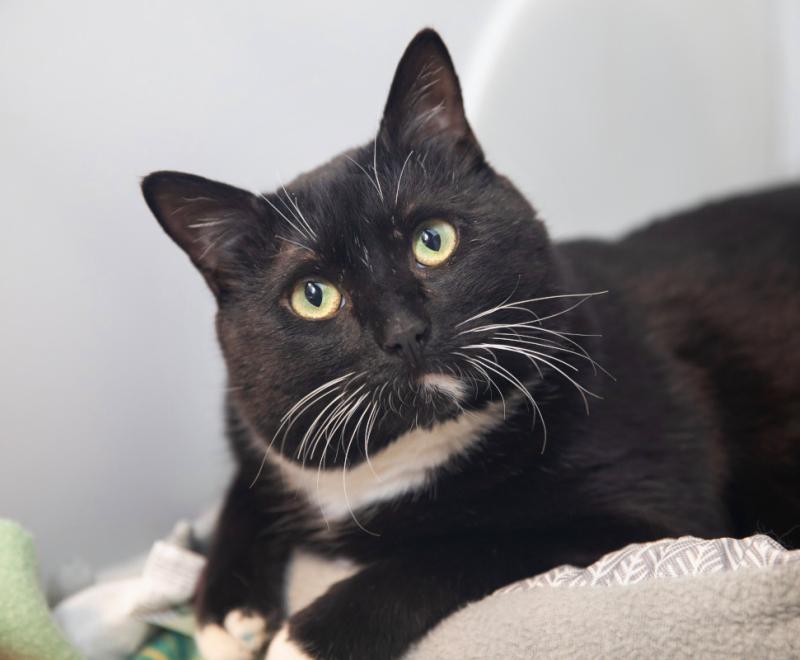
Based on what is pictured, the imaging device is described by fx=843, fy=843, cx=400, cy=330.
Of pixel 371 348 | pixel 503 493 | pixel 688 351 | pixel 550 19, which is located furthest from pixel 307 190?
pixel 550 19

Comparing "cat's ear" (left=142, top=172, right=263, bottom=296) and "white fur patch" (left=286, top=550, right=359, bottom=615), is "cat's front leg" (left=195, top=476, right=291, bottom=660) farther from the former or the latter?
"cat's ear" (left=142, top=172, right=263, bottom=296)

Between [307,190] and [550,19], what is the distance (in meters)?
1.02

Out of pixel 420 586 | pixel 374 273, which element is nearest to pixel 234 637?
pixel 420 586

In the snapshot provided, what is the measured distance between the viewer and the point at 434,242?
1209mm

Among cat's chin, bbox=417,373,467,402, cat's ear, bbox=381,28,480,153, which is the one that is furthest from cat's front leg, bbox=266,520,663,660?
cat's ear, bbox=381,28,480,153

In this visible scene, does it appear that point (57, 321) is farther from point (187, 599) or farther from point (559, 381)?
point (559, 381)

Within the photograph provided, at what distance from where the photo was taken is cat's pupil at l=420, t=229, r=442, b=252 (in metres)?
1.21

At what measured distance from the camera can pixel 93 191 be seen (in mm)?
1561

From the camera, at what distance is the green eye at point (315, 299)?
3.92 ft

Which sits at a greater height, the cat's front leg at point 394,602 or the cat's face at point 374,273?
the cat's face at point 374,273

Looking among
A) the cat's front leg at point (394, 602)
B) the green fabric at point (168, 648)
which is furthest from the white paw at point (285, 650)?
the green fabric at point (168, 648)

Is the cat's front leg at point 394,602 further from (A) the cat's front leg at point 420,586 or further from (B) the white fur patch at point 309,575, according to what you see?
(B) the white fur patch at point 309,575

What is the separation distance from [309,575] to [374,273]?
0.59 metres

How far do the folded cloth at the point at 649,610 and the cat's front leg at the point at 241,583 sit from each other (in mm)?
318
